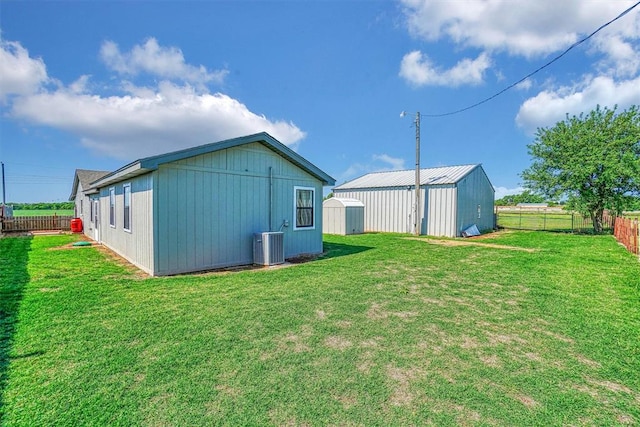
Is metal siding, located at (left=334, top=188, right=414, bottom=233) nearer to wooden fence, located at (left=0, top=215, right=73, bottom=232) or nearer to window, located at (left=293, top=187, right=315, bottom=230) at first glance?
window, located at (left=293, top=187, right=315, bottom=230)

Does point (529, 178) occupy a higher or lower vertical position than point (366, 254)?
higher

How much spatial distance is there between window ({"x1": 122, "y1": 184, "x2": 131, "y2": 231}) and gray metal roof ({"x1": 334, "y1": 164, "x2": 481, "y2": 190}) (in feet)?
44.4

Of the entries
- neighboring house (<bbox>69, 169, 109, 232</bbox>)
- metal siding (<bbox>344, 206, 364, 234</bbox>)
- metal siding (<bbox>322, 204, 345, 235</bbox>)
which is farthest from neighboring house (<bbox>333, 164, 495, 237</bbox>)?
neighboring house (<bbox>69, 169, 109, 232</bbox>)

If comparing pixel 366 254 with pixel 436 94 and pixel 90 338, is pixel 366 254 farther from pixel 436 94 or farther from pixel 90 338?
pixel 436 94

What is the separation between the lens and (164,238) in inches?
267

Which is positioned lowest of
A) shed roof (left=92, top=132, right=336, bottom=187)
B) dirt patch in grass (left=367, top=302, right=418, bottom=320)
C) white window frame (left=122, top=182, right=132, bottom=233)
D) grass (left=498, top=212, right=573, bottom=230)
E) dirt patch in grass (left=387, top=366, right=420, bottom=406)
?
dirt patch in grass (left=367, top=302, right=418, bottom=320)

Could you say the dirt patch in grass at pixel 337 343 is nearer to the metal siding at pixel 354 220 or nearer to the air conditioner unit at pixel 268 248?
the air conditioner unit at pixel 268 248

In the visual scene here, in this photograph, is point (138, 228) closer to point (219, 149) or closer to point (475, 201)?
point (219, 149)

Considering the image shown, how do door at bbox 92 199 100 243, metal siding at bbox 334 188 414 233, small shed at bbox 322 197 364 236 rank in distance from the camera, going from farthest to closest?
1. metal siding at bbox 334 188 414 233
2. small shed at bbox 322 197 364 236
3. door at bbox 92 199 100 243

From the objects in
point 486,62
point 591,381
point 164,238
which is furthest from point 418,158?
point 591,381

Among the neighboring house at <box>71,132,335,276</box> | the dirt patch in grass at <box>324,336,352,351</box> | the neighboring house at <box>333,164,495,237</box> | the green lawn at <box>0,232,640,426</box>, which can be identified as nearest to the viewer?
the green lawn at <box>0,232,640,426</box>

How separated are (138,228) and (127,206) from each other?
5.04 feet

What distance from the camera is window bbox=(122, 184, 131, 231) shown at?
8.44 meters

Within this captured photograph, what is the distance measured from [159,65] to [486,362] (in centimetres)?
1404
